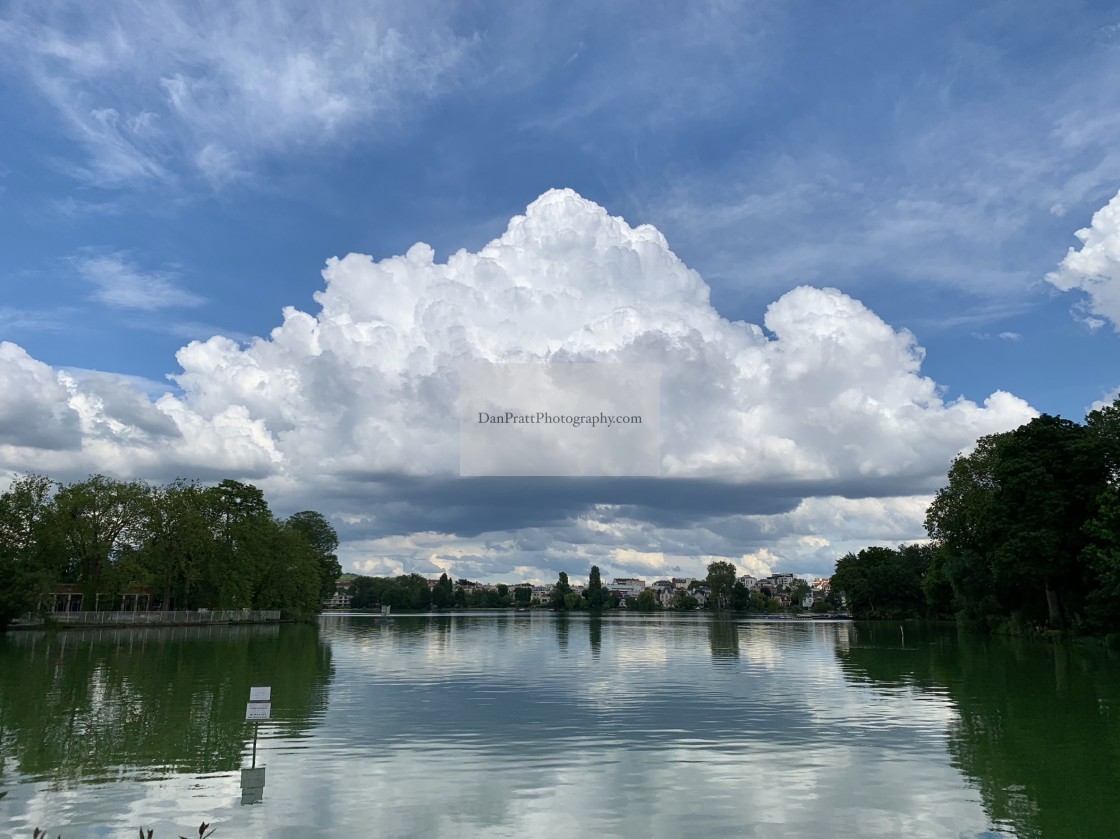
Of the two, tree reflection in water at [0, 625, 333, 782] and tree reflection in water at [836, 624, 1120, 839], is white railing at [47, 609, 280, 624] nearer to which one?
tree reflection in water at [0, 625, 333, 782]

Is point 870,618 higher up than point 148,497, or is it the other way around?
point 148,497

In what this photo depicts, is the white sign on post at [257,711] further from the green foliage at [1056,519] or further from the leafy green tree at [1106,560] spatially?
the green foliage at [1056,519]

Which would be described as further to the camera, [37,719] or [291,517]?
[291,517]

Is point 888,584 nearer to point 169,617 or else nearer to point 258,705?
point 169,617

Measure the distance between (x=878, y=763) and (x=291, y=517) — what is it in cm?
13347

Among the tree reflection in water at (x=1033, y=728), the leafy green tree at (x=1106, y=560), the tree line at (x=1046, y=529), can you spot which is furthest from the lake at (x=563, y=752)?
the tree line at (x=1046, y=529)

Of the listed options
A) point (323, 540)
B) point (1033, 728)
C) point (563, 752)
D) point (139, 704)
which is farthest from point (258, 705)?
point (323, 540)

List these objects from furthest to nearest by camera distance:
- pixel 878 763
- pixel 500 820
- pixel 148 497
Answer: pixel 148 497 → pixel 878 763 → pixel 500 820

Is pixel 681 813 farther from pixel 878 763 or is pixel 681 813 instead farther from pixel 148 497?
pixel 148 497

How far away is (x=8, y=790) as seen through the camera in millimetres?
15945

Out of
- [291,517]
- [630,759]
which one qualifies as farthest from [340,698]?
[291,517]

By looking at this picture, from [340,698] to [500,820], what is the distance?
57.0 ft

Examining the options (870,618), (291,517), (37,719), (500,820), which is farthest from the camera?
(870,618)

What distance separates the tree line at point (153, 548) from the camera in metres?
69.1
